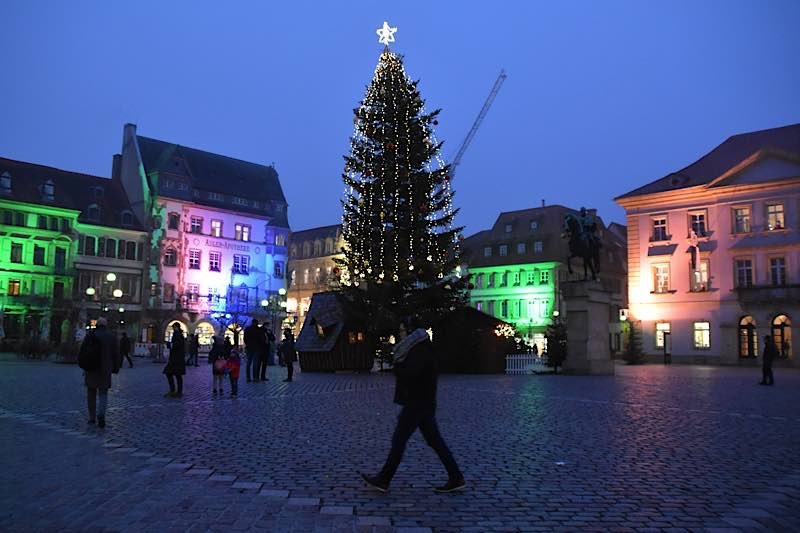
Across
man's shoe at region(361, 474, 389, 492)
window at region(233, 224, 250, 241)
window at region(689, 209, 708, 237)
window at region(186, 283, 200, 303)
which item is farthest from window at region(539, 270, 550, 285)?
man's shoe at region(361, 474, 389, 492)

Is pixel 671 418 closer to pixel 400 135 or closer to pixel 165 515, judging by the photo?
pixel 165 515

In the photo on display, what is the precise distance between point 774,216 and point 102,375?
47.7m

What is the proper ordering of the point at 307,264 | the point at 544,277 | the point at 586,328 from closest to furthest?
the point at 586,328 < the point at 544,277 < the point at 307,264

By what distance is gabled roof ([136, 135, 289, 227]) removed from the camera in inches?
2761

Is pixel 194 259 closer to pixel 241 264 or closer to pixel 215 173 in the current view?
pixel 241 264

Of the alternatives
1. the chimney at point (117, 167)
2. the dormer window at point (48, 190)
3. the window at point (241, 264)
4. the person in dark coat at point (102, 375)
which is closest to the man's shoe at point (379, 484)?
the person in dark coat at point (102, 375)

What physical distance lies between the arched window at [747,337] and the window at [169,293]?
47.5 metres

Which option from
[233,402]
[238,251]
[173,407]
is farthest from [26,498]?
[238,251]

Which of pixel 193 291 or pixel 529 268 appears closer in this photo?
pixel 193 291

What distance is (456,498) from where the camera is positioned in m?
6.88

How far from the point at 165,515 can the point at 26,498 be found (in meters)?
1.51

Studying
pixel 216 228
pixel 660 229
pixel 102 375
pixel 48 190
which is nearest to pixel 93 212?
pixel 48 190

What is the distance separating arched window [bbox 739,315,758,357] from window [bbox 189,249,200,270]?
47.7m

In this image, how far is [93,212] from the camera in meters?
64.5
